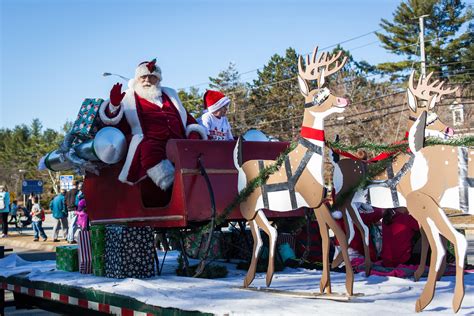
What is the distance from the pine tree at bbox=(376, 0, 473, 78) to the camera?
44.4m

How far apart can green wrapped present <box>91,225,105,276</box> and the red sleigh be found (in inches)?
14.4

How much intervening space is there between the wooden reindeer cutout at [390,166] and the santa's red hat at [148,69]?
261cm

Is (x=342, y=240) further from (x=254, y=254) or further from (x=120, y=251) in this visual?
(x=120, y=251)

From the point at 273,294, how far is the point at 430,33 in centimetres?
4409

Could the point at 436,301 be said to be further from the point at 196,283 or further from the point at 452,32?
the point at 452,32

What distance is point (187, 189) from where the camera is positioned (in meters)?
6.64

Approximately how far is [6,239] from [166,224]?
56.9 ft

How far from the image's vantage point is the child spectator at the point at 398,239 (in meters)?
7.81

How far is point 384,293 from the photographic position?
5570 mm

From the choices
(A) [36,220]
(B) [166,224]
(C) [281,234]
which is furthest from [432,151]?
(A) [36,220]

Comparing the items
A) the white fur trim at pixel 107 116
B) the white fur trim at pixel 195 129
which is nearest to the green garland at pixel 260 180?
the white fur trim at pixel 195 129

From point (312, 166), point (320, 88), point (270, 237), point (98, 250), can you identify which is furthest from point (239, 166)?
point (98, 250)

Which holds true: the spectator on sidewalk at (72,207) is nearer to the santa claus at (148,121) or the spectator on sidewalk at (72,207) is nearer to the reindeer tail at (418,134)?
the santa claus at (148,121)

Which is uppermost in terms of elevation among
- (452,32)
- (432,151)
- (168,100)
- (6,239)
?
(452,32)
